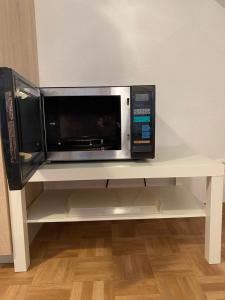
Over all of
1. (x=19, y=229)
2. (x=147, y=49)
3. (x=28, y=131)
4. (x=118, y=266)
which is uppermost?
(x=147, y=49)

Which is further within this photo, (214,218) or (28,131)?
(214,218)

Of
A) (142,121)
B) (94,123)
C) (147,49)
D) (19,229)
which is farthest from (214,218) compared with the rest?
(147,49)

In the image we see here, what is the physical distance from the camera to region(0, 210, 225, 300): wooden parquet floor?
2.88 feet

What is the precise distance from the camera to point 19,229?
3.17ft

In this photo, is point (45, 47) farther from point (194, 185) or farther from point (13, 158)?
point (194, 185)

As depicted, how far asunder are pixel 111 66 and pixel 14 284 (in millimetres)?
1154

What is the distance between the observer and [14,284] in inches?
36.6

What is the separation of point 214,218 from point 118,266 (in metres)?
0.43

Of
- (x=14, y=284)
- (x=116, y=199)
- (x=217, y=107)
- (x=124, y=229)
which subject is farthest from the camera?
(x=217, y=107)

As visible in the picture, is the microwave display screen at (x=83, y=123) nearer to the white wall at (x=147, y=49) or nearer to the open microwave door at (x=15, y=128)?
the open microwave door at (x=15, y=128)

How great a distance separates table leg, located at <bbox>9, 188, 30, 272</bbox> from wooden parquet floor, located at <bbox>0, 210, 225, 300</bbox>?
0.04m

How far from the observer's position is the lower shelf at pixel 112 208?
1039 mm

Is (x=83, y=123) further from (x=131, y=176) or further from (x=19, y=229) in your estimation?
(x=19, y=229)

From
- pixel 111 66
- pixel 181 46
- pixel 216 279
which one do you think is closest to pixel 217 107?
pixel 181 46
